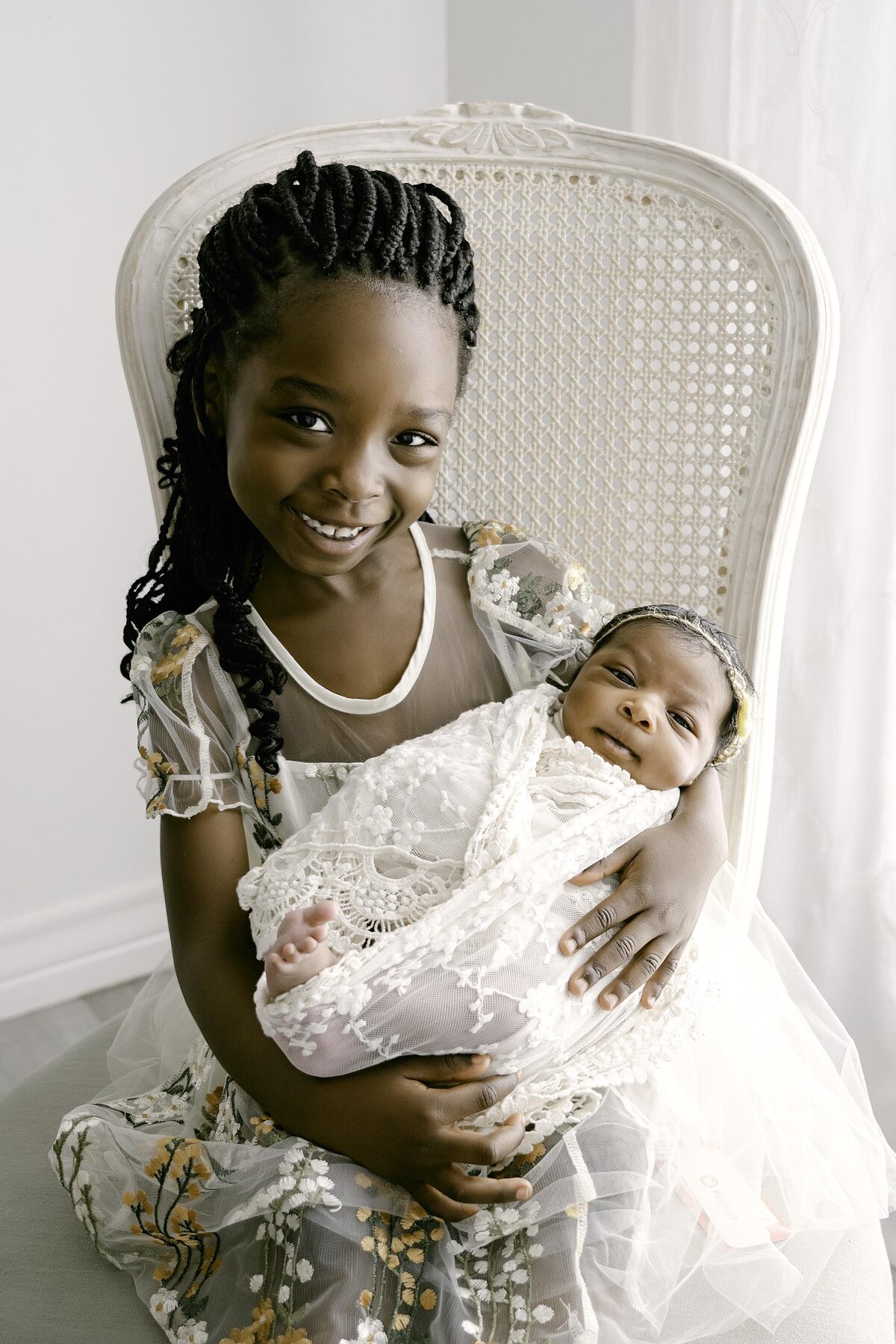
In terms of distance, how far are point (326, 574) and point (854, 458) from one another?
0.72 m

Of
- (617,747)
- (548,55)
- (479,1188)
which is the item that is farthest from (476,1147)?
(548,55)

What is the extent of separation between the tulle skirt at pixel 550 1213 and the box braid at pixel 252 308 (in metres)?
0.32

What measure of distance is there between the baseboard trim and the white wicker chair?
2.79 feet

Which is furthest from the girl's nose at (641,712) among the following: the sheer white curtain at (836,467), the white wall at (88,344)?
the white wall at (88,344)

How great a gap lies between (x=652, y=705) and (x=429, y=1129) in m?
0.38

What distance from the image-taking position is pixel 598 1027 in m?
0.87

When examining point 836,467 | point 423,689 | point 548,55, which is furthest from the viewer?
point 548,55

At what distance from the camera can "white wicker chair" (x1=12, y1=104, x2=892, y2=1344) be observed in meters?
1.08

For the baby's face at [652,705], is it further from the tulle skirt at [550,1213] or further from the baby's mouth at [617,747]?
the tulle skirt at [550,1213]

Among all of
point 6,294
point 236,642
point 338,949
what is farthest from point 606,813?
point 6,294

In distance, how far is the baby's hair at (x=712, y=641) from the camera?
3.33 feet

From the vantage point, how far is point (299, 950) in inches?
30.9

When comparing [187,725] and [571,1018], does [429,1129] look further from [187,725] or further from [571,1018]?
[187,725]

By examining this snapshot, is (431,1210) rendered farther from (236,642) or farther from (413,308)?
(413,308)
